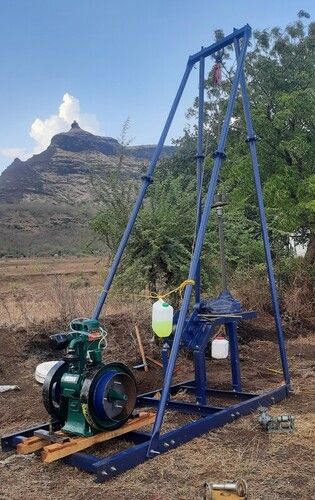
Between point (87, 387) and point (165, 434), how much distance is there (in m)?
0.74

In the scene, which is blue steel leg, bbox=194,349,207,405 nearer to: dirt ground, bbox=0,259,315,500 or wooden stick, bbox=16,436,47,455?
dirt ground, bbox=0,259,315,500

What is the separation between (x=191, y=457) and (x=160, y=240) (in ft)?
14.0

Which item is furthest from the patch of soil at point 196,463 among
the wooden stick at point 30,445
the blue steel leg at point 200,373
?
the blue steel leg at point 200,373

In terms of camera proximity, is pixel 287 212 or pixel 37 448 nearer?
pixel 37 448

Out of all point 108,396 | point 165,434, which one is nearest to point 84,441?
point 108,396

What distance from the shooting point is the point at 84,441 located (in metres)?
→ 4.23

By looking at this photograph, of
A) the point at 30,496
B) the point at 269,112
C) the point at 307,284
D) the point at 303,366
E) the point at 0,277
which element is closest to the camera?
the point at 30,496

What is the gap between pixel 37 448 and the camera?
4.27m

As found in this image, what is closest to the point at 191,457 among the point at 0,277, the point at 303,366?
the point at 303,366

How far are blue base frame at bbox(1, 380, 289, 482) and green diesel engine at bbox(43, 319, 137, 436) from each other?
258 millimetres

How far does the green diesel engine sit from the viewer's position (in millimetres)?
4234

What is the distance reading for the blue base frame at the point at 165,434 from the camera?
393cm

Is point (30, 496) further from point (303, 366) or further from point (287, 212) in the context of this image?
point (287, 212)

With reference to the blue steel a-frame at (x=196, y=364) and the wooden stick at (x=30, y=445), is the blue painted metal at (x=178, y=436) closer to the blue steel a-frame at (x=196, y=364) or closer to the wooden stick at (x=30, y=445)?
the blue steel a-frame at (x=196, y=364)
